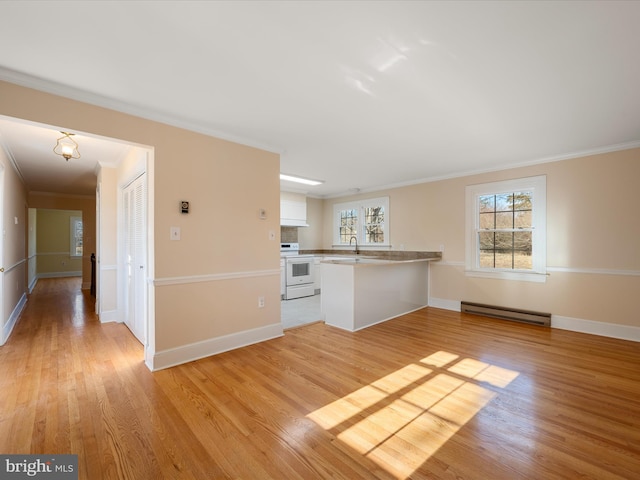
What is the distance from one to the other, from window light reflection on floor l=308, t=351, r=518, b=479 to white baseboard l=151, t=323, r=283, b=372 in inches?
58.7

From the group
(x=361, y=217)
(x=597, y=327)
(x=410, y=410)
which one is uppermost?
(x=361, y=217)

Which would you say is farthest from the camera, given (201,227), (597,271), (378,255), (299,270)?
(299,270)

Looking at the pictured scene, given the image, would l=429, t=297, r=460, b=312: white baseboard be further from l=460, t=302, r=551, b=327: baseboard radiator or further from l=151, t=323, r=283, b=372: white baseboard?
l=151, t=323, r=283, b=372: white baseboard

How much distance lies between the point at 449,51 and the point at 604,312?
156 inches

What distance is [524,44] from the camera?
1.71 m

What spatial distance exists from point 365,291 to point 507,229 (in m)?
2.44

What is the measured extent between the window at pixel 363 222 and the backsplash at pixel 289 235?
3.19 feet

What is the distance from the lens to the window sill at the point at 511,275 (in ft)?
13.5

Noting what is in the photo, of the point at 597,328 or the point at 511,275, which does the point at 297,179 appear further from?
the point at 597,328

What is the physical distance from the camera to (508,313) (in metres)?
4.34

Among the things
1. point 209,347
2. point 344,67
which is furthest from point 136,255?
point 344,67

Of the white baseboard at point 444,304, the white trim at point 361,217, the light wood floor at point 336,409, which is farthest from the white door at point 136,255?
the white baseboard at point 444,304

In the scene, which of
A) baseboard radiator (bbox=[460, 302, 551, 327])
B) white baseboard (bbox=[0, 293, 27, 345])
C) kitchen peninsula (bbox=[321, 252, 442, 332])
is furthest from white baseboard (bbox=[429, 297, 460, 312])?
white baseboard (bbox=[0, 293, 27, 345])

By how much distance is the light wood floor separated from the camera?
5.14 ft
